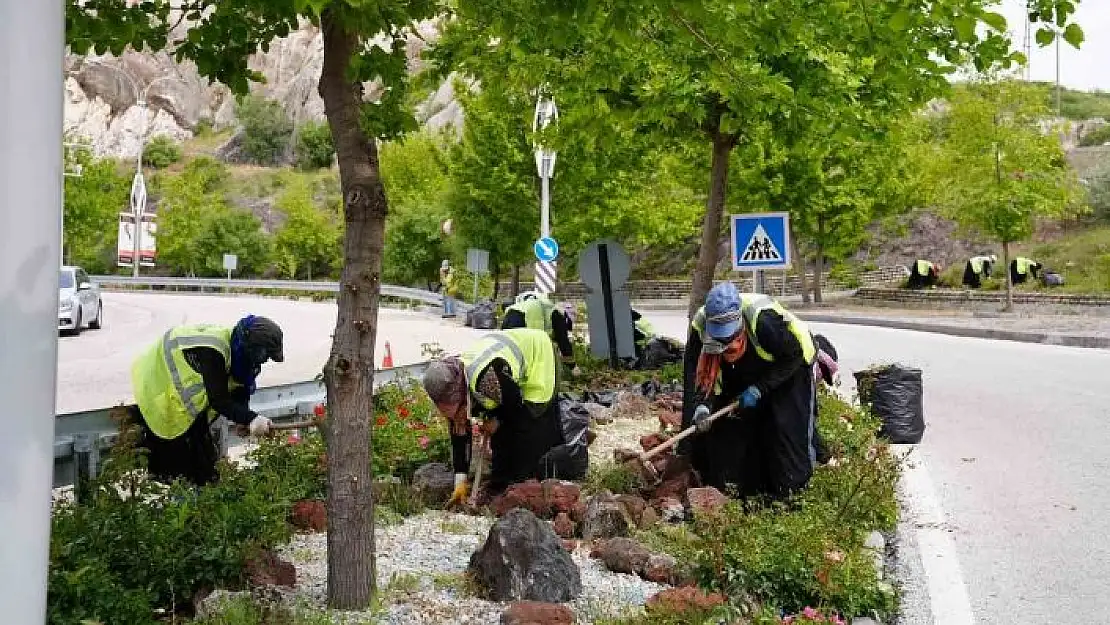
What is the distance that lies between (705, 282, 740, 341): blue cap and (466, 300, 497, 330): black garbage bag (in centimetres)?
2078

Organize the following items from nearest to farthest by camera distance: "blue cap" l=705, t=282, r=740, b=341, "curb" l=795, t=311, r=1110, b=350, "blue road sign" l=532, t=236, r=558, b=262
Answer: "blue cap" l=705, t=282, r=740, b=341 < "curb" l=795, t=311, r=1110, b=350 < "blue road sign" l=532, t=236, r=558, b=262

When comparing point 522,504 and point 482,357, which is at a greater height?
point 482,357

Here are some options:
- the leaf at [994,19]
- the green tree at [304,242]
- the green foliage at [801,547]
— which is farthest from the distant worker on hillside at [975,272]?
the green tree at [304,242]

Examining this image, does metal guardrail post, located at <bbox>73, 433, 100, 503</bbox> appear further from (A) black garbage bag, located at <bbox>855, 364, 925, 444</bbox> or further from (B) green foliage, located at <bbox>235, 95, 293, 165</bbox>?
(B) green foliage, located at <bbox>235, 95, 293, 165</bbox>

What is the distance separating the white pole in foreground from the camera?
189cm

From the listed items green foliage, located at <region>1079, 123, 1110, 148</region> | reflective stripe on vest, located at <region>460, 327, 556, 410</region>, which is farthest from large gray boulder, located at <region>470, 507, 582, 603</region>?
green foliage, located at <region>1079, 123, 1110, 148</region>

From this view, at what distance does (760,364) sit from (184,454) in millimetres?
3518

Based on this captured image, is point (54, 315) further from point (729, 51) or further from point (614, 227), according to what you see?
point (614, 227)

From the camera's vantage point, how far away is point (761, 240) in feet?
38.0

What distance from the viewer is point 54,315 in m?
2.00

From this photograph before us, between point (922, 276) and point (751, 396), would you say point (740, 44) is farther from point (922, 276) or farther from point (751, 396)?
point (922, 276)

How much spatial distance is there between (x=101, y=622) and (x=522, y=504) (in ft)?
9.49

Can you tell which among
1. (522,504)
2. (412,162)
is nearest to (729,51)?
(522,504)

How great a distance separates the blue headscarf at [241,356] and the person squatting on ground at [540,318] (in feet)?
13.6
